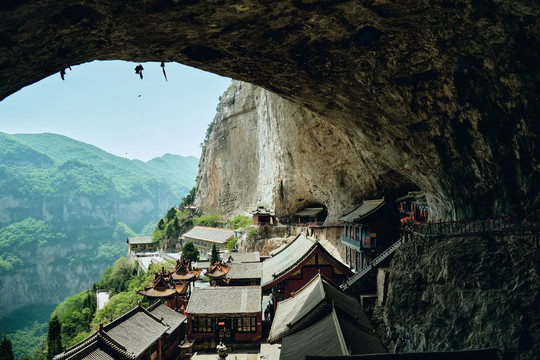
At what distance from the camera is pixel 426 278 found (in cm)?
1336

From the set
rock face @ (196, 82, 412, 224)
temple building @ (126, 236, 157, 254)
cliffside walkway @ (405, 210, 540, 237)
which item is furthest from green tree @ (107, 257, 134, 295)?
cliffside walkway @ (405, 210, 540, 237)

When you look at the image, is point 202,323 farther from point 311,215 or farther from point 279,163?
point 279,163

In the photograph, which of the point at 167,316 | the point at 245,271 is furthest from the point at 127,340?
the point at 245,271

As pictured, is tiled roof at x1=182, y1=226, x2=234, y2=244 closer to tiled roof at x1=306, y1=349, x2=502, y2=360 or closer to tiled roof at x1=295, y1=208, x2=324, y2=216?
tiled roof at x1=295, y1=208, x2=324, y2=216

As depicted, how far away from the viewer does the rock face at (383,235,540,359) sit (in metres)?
9.11

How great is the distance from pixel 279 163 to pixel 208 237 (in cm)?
2003

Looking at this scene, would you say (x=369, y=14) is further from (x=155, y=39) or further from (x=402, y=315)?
(x=402, y=315)

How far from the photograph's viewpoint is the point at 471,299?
34.7 ft

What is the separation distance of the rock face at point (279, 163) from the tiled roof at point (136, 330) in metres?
16.2

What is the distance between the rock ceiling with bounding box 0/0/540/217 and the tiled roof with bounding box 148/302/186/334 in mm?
15150

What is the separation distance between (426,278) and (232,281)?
1893 cm

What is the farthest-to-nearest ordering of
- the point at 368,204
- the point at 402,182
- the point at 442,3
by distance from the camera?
1. the point at 402,182
2. the point at 368,204
3. the point at 442,3

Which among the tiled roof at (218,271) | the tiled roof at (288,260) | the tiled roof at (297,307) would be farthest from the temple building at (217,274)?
the tiled roof at (297,307)

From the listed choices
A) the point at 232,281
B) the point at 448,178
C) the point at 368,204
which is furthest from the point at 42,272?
the point at 448,178
